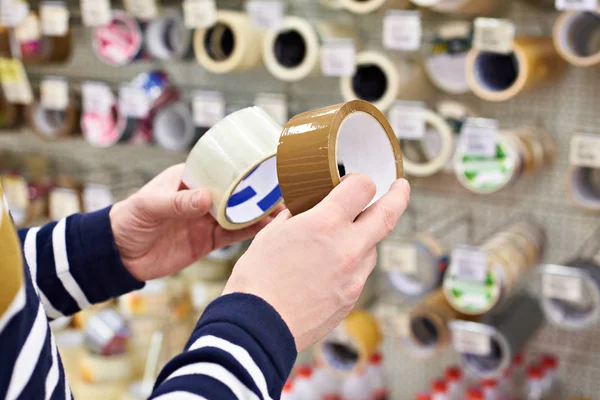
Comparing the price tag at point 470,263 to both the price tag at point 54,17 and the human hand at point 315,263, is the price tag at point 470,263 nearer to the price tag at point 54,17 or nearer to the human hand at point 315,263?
the human hand at point 315,263

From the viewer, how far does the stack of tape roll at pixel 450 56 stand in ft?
5.30

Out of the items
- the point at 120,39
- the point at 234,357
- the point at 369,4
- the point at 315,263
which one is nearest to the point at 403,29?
the point at 369,4

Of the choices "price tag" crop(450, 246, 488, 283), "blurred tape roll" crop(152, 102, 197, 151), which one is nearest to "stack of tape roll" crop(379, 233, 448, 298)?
"price tag" crop(450, 246, 488, 283)

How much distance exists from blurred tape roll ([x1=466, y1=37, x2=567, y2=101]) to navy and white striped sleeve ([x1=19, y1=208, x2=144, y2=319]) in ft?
3.10

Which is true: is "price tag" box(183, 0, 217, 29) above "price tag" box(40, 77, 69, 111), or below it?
above

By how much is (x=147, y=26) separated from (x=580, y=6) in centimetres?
127

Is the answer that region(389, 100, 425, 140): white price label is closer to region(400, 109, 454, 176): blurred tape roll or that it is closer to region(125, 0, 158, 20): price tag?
region(400, 109, 454, 176): blurred tape roll

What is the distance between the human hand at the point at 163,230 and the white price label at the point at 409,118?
67 centimetres

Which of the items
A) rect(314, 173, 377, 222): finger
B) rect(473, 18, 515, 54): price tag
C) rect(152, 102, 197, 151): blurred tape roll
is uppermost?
rect(473, 18, 515, 54): price tag

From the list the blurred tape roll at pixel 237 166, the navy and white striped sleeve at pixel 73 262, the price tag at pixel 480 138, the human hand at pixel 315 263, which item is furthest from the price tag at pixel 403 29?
the human hand at pixel 315 263

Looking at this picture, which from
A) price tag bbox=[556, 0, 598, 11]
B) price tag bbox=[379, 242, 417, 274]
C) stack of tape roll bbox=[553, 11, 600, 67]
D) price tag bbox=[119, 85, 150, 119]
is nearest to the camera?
price tag bbox=[556, 0, 598, 11]

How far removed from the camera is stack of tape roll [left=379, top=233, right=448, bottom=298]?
1634 millimetres

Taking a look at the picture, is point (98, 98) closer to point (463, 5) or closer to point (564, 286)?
point (463, 5)

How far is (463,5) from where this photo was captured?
154 centimetres
